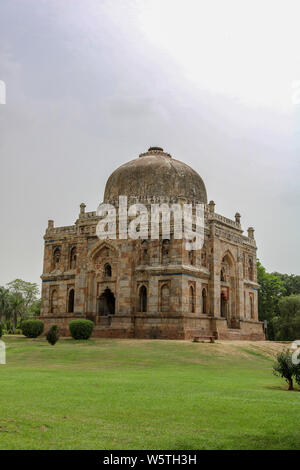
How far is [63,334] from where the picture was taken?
1282 inches

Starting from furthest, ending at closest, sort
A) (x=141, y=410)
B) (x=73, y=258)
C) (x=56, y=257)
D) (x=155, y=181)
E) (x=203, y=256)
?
1. (x=56, y=257)
2. (x=73, y=258)
3. (x=155, y=181)
4. (x=203, y=256)
5. (x=141, y=410)

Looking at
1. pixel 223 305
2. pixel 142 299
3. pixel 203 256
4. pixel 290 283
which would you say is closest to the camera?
pixel 142 299

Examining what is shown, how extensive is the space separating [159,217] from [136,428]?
2289cm

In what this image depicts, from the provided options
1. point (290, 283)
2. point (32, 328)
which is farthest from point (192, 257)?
point (290, 283)

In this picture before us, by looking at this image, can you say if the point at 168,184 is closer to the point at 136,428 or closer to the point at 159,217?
the point at 159,217

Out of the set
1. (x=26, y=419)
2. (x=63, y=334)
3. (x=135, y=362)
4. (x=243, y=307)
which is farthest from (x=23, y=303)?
(x=26, y=419)

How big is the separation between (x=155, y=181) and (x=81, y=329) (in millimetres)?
10960

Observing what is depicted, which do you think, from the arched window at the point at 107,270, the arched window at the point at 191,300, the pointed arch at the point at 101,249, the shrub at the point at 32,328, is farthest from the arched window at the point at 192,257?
the shrub at the point at 32,328

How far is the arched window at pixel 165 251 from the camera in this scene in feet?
98.4

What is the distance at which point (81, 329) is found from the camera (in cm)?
2816

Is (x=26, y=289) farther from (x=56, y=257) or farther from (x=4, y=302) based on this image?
(x=56, y=257)

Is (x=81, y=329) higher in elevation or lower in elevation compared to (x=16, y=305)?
lower

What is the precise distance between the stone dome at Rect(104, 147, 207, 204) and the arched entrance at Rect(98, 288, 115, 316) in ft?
20.3

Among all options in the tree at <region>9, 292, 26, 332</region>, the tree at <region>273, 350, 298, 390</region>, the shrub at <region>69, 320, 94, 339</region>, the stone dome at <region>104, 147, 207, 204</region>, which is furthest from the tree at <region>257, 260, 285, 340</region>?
the tree at <region>273, 350, 298, 390</region>
